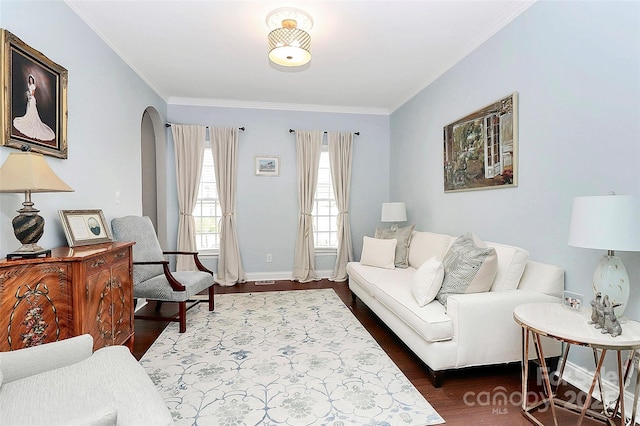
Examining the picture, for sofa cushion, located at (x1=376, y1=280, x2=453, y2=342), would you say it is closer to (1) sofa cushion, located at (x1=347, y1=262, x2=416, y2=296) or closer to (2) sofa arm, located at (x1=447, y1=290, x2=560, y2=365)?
(2) sofa arm, located at (x1=447, y1=290, x2=560, y2=365)

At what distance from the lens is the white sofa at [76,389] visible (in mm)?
1039

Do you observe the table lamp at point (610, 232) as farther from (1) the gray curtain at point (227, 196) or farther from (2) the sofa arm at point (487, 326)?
(1) the gray curtain at point (227, 196)


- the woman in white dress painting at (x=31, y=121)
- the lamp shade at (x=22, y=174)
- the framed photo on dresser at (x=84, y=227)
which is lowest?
the framed photo on dresser at (x=84, y=227)

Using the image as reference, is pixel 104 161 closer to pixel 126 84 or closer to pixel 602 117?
pixel 126 84

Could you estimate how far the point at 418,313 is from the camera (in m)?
2.28

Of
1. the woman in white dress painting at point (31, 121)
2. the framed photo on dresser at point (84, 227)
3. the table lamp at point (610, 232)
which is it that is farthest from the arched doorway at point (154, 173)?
the table lamp at point (610, 232)

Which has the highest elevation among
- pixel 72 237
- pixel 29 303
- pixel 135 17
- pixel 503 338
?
pixel 135 17

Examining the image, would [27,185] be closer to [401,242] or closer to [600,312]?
[600,312]

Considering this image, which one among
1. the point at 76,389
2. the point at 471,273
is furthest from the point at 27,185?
the point at 471,273

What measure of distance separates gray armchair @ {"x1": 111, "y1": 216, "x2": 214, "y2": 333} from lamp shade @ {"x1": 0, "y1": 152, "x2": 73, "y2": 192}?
136 cm

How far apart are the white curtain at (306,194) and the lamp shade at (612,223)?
3.81m

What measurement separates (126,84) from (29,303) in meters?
2.67

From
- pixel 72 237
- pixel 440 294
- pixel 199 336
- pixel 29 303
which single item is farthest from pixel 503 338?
pixel 72 237

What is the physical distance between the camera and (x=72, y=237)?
233cm
